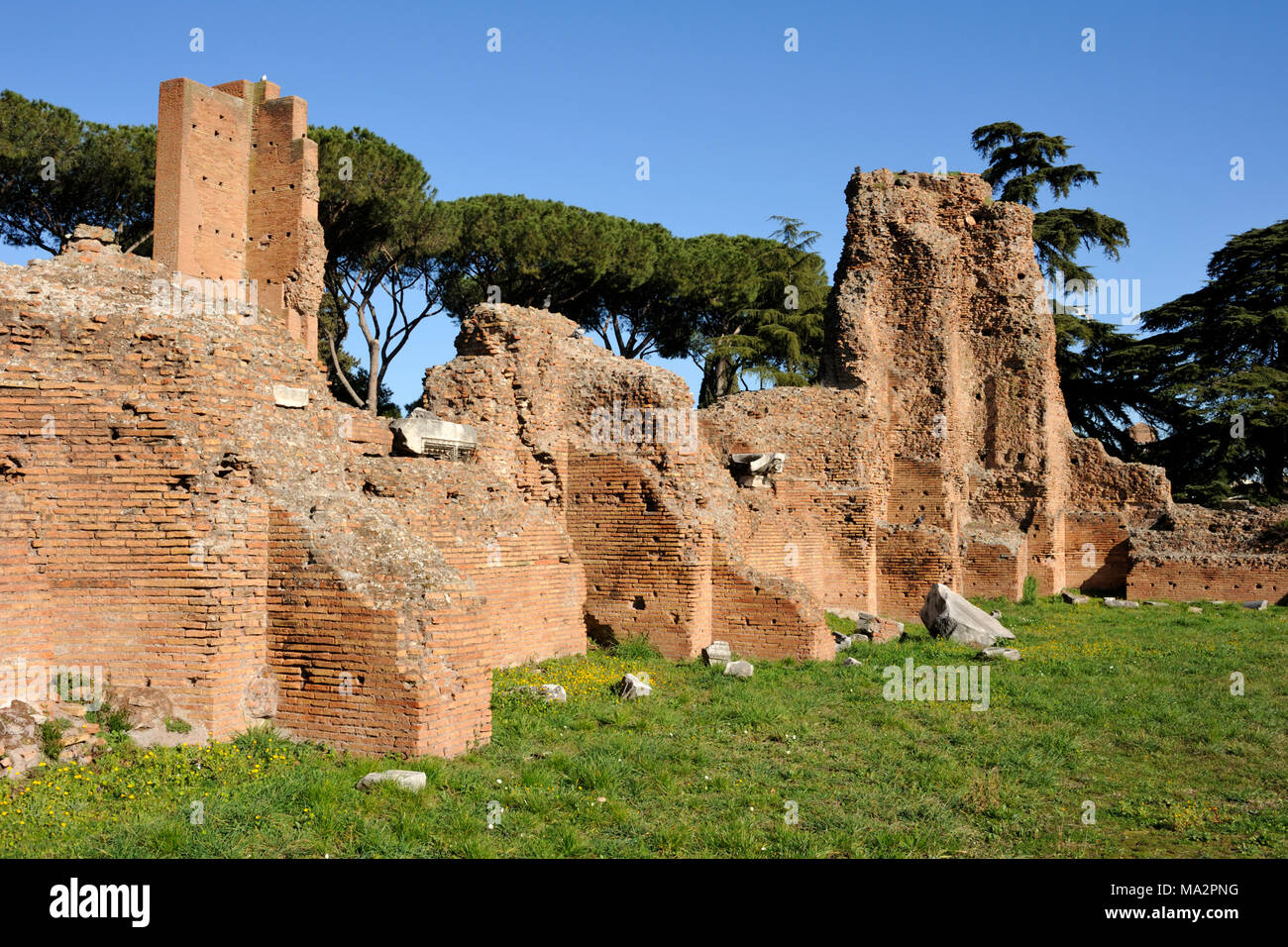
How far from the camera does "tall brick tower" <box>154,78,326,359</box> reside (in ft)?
87.4

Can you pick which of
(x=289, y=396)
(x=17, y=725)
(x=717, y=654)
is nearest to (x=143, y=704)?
(x=17, y=725)

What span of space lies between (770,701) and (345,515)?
175 inches

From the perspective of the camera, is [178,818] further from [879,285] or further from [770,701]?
[879,285]

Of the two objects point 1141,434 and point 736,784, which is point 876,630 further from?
point 1141,434

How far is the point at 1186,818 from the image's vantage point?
643 centimetres

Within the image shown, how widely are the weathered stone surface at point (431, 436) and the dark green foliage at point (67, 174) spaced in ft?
64.2

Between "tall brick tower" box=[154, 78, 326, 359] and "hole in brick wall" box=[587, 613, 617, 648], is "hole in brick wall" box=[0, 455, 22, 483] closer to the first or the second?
"hole in brick wall" box=[587, 613, 617, 648]

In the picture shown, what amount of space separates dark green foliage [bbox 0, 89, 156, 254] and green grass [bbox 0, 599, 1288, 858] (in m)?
23.0

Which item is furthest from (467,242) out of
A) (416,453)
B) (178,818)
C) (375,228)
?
(178,818)

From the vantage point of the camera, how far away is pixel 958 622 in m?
13.8

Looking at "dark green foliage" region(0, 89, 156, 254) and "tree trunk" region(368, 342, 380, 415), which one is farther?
"tree trunk" region(368, 342, 380, 415)

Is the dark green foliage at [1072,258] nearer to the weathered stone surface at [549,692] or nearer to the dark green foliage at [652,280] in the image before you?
the dark green foliage at [652,280]

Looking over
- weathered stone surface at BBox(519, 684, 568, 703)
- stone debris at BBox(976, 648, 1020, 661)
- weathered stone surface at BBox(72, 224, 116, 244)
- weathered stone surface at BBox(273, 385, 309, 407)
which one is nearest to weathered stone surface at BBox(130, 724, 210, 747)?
weathered stone surface at BBox(273, 385, 309, 407)

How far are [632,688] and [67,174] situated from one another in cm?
2444
